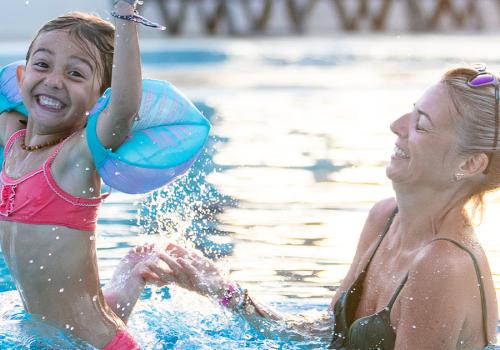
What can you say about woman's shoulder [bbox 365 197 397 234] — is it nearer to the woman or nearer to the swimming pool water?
the woman

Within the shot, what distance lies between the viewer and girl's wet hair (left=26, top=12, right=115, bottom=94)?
11.3 feet

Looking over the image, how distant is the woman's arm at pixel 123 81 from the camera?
309cm

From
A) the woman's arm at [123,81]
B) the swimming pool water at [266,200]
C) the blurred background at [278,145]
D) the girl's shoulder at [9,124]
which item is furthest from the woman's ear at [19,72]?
the swimming pool water at [266,200]

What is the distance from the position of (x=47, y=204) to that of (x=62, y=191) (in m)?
0.06

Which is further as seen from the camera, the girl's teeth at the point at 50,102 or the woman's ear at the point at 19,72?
the woman's ear at the point at 19,72

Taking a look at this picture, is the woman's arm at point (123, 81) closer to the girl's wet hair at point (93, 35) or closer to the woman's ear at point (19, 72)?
the girl's wet hair at point (93, 35)

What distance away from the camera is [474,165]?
3381mm

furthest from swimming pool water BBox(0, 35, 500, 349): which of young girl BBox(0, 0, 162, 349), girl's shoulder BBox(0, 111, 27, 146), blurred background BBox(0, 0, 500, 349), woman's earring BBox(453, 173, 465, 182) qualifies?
woman's earring BBox(453, 173, 465, 182)

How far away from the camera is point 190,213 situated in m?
6.32

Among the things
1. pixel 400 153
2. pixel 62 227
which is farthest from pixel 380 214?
pixel 62 227

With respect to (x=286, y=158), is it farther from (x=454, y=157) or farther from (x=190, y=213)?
(x=454, y=157)

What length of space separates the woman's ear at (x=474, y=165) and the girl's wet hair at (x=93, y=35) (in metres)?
1.13

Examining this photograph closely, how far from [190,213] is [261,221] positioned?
1.36 ft

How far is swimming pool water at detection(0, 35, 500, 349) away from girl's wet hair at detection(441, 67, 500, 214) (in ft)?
3.14
